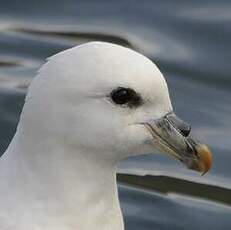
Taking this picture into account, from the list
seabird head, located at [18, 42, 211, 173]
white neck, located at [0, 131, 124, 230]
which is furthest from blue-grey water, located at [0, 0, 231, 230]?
seabird head, located at [18, 42, 211, 173]

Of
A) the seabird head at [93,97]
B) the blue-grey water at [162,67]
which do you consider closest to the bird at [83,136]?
the seabird head at [93,97]

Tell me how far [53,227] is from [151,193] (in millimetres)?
2116

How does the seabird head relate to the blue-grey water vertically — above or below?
above

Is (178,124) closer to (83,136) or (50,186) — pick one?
(83,136)

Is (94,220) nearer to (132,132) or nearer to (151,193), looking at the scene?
(132,132)

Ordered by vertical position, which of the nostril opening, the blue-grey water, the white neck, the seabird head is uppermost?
the seabird head

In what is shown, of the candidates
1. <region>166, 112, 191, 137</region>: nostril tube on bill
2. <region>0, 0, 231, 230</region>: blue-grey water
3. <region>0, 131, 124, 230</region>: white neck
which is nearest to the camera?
<region>0, 131, 124, 230</region>: white neck

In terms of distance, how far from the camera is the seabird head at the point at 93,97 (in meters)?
5.82

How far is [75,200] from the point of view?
6117mm

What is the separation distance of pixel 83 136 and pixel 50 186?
0.32 metres

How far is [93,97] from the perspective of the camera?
584 centimetres

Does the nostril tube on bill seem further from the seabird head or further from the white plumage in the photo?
the seabird head

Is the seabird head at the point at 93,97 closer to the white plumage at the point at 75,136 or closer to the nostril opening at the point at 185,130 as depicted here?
the white plumage at the point at 75,136

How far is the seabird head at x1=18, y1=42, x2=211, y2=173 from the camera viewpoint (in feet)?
19.1
